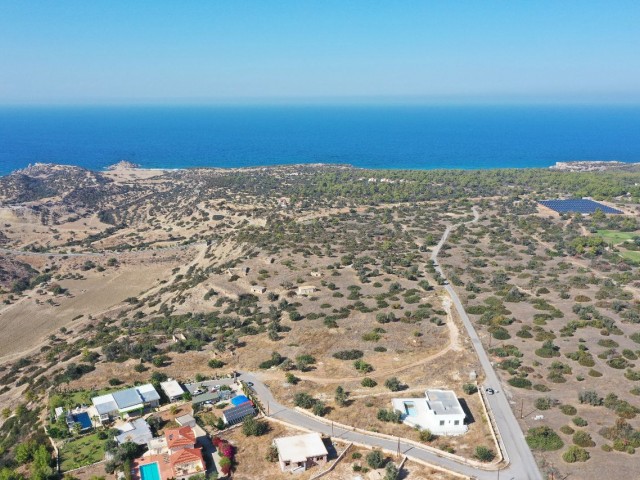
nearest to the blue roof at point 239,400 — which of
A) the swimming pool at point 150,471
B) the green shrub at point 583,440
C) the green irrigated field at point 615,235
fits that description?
the swimming pool at point 150,471

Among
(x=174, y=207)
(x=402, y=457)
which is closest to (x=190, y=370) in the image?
(x=402, y=457)

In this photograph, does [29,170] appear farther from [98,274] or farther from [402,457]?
[402,457]

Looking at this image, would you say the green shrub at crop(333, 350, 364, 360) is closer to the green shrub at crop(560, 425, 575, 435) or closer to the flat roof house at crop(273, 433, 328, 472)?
the flat roof house at crop(273, 433, 328, 472)

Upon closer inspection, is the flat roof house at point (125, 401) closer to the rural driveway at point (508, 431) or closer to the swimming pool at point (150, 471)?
the swimming pool at point (150, 471)

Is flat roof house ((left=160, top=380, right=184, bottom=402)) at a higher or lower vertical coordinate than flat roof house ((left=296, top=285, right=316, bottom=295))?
lower

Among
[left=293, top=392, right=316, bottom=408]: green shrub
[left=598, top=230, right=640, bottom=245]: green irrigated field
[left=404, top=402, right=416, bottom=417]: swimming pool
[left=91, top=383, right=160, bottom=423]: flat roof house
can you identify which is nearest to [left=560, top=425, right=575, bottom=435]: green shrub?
[left=404, top=402, right=416, bottom=417]: swimming pool
